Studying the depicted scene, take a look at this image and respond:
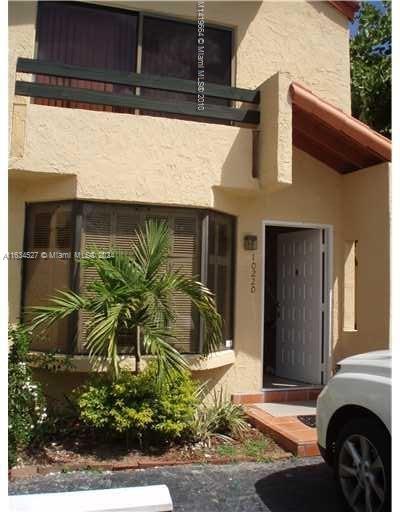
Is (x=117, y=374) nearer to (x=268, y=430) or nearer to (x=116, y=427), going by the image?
A: (x=116, y=427)

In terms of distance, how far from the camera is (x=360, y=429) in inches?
141

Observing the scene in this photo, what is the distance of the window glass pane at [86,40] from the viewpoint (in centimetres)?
653

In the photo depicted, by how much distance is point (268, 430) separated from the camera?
573cm

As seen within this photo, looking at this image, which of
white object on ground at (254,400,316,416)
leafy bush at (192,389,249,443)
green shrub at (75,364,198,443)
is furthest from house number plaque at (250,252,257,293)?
green shrub at (75,364,198,443)

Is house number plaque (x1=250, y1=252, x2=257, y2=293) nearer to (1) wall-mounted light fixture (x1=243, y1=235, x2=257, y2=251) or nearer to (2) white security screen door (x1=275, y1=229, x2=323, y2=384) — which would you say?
(1) wall-mounted light fixture (x1=243, y1=235, x2=257, y2=251)

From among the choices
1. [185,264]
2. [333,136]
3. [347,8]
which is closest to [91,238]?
[185,264]

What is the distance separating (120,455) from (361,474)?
260 cm

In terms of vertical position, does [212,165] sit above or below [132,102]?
below

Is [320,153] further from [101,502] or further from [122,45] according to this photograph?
[101,502]

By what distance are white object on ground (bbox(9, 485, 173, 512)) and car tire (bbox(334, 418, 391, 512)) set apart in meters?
1.37

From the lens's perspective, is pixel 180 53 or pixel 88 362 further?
pixel 180 53

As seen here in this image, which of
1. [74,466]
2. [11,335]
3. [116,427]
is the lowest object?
[74,466]

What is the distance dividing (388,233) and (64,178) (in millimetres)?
4500
